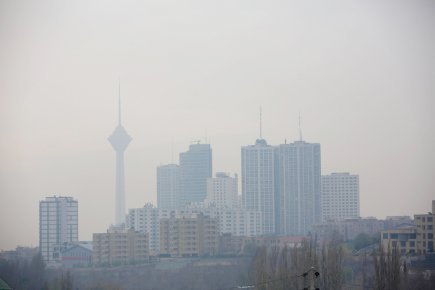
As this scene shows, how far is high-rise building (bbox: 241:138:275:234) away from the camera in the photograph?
44.7 metres

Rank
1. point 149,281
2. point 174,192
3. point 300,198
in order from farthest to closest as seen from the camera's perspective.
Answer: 1. point 174,192
2. point 300,198
3. point 149,281

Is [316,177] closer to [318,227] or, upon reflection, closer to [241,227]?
[241,227]

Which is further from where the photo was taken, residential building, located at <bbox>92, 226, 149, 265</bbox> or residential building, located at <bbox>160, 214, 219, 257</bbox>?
residential building, located at <bbox>160, 214, 219, 257</bbox>

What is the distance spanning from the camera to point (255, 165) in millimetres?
45156

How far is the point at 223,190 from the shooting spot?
47781 millimetres

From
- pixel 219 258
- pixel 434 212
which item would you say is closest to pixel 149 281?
pixel 219 258

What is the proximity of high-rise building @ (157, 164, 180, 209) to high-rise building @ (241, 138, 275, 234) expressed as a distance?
4983 millimetres

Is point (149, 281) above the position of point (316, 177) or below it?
below

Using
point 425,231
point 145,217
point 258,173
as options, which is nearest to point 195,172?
point 258,173

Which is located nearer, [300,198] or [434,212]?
[434,212]

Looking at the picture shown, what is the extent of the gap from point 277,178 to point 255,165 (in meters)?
1.01

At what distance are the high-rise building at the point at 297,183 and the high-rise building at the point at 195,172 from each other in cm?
581

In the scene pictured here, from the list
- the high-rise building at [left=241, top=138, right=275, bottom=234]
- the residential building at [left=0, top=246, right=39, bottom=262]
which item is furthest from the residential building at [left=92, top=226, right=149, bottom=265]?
the high-rise building at [left=241, top=138, right=275, bottom=234]

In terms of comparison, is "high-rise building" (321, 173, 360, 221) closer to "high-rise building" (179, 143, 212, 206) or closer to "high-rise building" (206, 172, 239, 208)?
"high-rise building" (206, 172, 239, 208)
